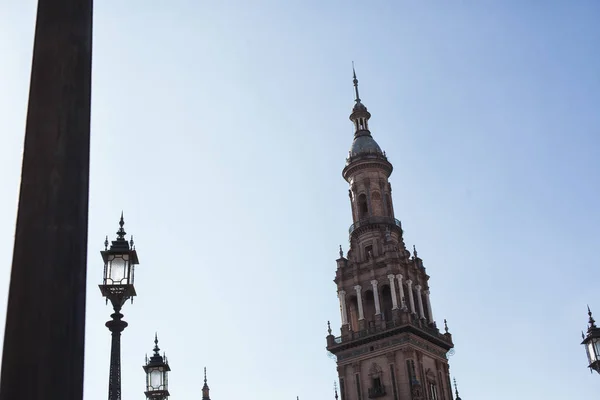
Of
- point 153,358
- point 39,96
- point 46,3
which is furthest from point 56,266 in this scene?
point 153,358

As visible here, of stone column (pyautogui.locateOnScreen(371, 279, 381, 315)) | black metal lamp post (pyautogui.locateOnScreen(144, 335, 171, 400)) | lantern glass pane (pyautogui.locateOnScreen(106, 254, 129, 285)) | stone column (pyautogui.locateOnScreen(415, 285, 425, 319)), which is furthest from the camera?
stone column (pyautogui.locateOnScreen(415, 285, 425, 319))

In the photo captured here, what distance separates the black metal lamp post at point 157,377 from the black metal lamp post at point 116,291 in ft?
16.2

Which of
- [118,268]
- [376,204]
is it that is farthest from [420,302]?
[118,268]

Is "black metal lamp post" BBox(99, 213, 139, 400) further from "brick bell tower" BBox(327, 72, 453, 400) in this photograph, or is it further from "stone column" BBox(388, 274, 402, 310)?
"stone column" BBox(388, 274, 402, 310)

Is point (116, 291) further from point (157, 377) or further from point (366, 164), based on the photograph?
point (366, 164)

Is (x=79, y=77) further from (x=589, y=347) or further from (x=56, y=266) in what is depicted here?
(x=589, y=347)

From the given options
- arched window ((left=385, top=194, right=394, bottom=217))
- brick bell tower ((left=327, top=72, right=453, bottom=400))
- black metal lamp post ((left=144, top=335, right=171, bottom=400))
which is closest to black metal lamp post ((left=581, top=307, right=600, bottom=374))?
black metal lamp post ((left=144, top=335, right=171, bottom=400))

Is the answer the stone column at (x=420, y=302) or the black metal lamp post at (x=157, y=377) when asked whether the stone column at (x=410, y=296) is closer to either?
the stone column at (x=420, y=302)

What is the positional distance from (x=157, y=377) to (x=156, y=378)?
0.12 feet

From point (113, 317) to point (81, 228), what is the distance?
11.1m

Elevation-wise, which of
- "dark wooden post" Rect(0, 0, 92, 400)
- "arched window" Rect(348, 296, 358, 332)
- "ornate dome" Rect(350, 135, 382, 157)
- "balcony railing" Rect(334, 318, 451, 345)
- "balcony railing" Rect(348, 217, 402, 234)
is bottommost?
"dark wooden post" Rect(0, 0, 92, 400)

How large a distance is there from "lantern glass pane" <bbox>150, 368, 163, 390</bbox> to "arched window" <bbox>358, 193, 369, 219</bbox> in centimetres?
5330

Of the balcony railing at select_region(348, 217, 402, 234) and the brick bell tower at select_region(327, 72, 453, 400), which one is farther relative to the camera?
the balcony railing at select_region(348, 217, 402, 234)

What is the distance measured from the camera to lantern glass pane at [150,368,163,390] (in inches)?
787
